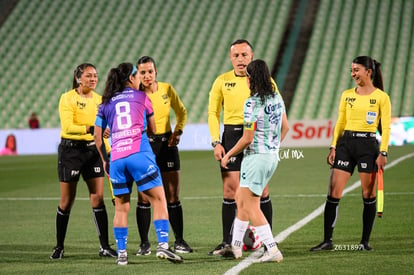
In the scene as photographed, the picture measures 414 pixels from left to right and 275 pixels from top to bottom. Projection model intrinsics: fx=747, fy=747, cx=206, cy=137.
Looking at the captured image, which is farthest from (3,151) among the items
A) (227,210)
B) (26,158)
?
(227,210)

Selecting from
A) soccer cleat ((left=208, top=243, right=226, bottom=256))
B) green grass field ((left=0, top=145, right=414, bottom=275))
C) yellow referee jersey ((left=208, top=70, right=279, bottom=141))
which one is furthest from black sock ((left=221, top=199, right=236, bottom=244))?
yellow referee jersey ((left=208, top=70, right=279, bottom=141))

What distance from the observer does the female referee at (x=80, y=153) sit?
25.5 ft

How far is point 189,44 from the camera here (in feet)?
111

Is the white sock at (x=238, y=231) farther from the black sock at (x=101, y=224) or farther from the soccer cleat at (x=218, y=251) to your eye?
the black sock at (x=101, y=224)

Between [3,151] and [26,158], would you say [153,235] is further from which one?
[3,151]

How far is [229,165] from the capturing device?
25.5 feet

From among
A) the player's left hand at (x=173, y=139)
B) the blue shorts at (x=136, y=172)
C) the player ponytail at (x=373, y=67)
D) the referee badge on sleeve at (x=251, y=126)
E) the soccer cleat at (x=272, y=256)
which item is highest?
the player ponytail at (x=373, y=67)

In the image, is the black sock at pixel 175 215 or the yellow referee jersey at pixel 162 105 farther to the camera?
the black sock at pixel 175 215

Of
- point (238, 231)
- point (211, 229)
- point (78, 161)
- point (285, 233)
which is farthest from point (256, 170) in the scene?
point (211, 229)

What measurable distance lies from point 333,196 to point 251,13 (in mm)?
27948

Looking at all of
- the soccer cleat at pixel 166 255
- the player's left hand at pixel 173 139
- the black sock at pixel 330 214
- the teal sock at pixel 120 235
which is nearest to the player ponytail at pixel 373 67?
the black sock at pixel 330 214

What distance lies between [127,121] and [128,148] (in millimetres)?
247

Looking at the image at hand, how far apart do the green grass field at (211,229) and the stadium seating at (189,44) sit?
12791 millimetres

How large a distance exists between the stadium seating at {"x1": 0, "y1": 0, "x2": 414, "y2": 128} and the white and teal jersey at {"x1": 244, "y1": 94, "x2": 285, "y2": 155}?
21814 mm
